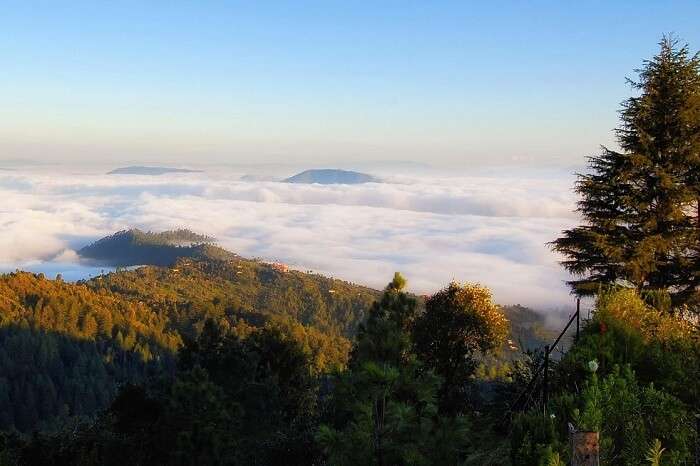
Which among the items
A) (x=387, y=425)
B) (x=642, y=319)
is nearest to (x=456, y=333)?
(x=642, y=319)

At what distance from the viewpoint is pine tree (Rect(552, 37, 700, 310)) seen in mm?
20734

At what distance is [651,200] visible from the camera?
69.7 ft

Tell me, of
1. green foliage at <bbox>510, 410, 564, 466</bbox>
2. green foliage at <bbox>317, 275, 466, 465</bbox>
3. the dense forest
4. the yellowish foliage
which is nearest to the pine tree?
the dense forest

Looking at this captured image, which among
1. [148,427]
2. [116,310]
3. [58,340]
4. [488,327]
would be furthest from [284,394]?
[116,310]

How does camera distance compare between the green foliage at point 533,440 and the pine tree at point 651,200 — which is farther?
the pine tree at point 651,200

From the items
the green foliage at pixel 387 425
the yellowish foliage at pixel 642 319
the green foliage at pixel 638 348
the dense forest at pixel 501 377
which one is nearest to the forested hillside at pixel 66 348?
the dense forest at pixel 501 377

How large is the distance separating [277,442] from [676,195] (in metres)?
19.0

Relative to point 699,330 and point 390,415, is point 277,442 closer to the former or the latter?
point 390,415

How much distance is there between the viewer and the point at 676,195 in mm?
20516

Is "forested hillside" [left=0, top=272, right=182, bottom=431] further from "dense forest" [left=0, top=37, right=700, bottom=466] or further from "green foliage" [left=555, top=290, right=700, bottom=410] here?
"green foliage" [left=555, top=290, right=700, bottom=410]

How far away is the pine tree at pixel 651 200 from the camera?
68.0 ft

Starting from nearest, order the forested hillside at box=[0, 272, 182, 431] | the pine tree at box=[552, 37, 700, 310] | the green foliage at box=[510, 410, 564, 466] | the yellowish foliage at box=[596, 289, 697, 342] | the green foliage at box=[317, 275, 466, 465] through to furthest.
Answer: the green foliage at box=[510, 410, 564, 466] → the green foliage at box=[317, 275, 466, 465] → the yellowish foliage at box=[596, 289, 697, 342] → the pine tree at box=[552, 37, 700, 310] → the forested hillside at box=[0, 272, 182, 431]

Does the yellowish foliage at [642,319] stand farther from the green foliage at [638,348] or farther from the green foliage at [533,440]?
the green foliage at [533,440]

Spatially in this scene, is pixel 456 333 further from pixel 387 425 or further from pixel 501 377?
pixel 387 425
